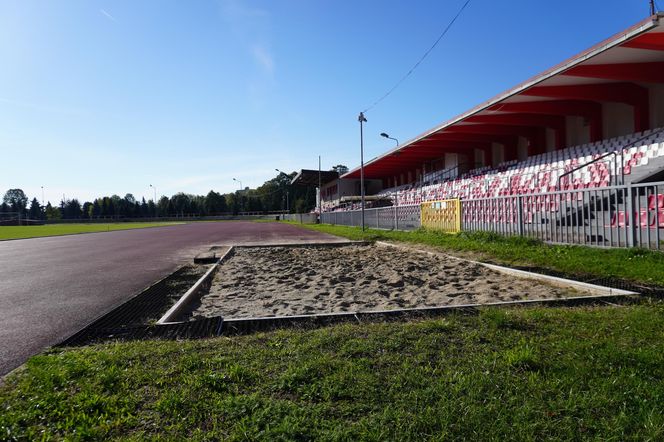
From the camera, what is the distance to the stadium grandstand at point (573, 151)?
9.73 metres

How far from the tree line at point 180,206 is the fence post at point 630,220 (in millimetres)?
Answer: 113635

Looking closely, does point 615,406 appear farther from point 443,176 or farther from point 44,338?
point 443,176

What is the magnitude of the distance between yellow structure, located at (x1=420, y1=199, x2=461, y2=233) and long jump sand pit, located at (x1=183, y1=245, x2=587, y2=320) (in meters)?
6.84

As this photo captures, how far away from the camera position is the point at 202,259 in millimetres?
11633

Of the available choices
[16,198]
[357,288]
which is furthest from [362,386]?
[16,198]

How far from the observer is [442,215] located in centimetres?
1842

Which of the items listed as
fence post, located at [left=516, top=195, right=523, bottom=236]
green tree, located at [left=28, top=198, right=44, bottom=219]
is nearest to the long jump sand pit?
fence post, located at [left=516, top=195, right=523, bottom=236]

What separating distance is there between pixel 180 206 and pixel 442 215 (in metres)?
126

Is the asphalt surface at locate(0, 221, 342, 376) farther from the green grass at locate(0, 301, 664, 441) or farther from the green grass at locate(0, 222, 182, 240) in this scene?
the green grass at locate(0, 222, 182, 240)

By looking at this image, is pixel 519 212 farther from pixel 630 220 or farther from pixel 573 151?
pixel 573 151

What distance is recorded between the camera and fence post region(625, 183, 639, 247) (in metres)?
8.73

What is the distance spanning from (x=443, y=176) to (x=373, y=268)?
107ft

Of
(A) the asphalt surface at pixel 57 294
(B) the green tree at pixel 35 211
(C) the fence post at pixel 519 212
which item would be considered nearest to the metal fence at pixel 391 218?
(C) the fence post at pixel 519 212

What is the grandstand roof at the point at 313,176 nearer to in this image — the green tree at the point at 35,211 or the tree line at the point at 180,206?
the tree line at the point at 180,206
